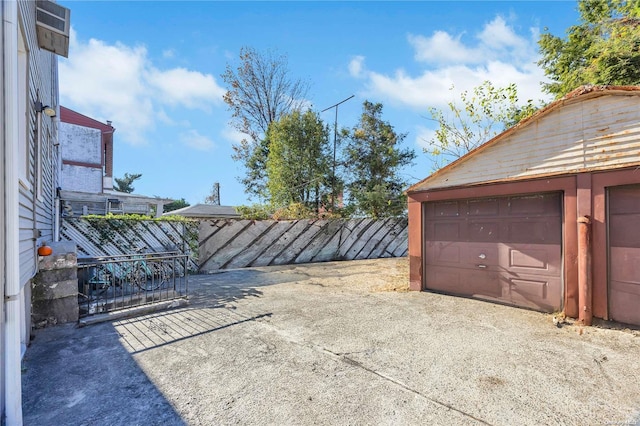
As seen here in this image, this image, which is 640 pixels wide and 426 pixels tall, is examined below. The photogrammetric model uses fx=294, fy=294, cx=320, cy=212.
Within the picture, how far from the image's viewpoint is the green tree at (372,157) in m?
15.6

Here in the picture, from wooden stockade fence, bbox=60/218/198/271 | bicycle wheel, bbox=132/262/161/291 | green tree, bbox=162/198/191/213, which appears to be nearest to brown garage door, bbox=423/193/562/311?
bicycle wheel, bbox=132/262/161/291

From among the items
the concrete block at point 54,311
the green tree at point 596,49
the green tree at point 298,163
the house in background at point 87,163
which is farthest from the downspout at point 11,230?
the green tree at point 298,163

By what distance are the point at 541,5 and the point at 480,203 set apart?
22.0 feet

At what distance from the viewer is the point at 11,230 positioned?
6.43 feet

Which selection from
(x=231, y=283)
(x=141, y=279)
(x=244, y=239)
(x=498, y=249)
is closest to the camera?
(x=498, y=249)

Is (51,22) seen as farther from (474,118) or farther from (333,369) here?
(474,118)

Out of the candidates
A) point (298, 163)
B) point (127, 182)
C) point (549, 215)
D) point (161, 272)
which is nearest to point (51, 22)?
point (161, 272)

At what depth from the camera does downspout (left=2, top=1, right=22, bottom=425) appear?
6.16 ft

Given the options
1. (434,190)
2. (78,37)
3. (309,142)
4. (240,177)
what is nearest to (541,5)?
(434,190)

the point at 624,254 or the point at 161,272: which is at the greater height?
the point at 624,254

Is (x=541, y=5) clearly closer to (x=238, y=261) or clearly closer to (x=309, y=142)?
(x=309, y=142)

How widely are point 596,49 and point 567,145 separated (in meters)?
6.29

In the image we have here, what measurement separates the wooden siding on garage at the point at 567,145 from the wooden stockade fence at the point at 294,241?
21.4 feet

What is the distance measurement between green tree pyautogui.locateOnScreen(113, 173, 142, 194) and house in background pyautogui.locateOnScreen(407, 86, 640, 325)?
3825 cm
